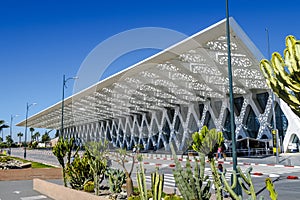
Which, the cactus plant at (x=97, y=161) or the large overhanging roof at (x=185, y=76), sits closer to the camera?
the cactus plant at (x=97, y=161)

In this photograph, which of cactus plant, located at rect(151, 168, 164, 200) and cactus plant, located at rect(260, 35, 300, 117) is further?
cactus plant, located at rect(151, 168, 164, 200)

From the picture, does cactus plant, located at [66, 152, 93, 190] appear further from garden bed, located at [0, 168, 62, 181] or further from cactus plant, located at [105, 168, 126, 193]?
garden bed, located at [0, 168, 62, 181]

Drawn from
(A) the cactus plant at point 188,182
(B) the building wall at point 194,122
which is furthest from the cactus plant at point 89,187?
(B) the building wall at point 194,122

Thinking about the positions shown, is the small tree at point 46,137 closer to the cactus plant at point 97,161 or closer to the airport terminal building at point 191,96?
the airport terminal building at point 191,96

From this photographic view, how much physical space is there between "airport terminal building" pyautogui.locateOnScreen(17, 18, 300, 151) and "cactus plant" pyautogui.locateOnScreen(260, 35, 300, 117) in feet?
58.3

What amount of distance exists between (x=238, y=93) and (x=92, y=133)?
57.3 meters

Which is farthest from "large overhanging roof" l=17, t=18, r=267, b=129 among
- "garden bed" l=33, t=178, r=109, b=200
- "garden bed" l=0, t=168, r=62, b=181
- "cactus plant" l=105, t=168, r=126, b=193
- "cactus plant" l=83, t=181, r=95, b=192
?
"garden bed" l=33, t=178, r=109, b=200

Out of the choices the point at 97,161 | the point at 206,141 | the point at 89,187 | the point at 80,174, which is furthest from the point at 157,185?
the point at 80,174

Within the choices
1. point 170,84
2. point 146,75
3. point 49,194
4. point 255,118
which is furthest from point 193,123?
point 49,194

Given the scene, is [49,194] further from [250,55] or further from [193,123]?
[193,123]

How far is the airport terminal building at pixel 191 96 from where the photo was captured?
1069 inches

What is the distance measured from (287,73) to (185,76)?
32.2 m

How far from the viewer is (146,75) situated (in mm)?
36031

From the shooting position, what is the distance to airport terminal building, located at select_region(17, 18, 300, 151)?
27156mm
